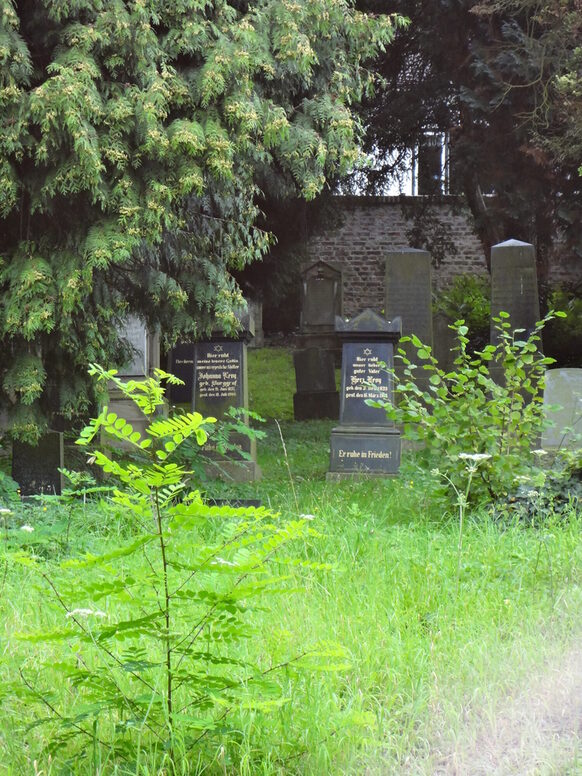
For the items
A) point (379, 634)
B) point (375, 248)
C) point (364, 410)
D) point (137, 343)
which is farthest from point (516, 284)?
point (375, 248)

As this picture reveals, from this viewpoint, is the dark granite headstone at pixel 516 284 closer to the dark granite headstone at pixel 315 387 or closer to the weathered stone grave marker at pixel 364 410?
the weathered stone grave marker at pixel 364 410

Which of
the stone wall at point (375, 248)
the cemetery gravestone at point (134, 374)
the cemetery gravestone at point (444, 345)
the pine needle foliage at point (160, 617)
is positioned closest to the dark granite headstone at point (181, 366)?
the cemetery gravestone at point (134, 374)

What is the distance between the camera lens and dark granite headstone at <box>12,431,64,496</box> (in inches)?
345

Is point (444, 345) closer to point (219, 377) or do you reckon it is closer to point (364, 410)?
point (364, 410)

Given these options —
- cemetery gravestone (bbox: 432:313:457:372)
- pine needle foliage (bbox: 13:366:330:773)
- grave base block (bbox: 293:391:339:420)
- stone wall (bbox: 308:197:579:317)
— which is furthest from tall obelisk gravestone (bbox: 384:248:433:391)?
stone wall (bbox: 308:197:579:317)

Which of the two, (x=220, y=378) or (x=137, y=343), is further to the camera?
(x=137, y=343)

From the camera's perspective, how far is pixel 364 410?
37.2 feet

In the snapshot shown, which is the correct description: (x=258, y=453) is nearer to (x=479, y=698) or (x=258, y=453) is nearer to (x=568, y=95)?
(x=568, y=95)

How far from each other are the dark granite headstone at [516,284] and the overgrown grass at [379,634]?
5773mm

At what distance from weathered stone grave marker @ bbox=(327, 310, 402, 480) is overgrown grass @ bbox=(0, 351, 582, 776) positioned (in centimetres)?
429

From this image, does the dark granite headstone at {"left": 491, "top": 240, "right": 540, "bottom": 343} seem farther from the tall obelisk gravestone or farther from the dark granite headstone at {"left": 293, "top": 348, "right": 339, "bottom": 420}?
the dark granite headstone at {"left": 293, "top": 348, "right": 339, "bottom": 420}

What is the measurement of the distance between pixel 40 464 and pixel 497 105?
1018 cm

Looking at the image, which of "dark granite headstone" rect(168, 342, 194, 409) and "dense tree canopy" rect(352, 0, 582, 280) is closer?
"dense tree canopy" rect(352, 0, 582, 280)

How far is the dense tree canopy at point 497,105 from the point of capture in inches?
602
